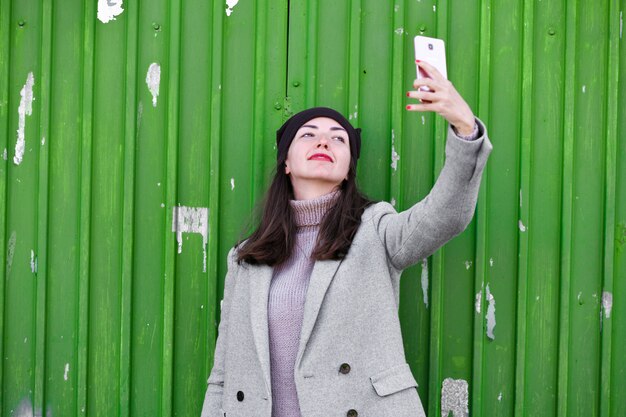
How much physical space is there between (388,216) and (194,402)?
1215mm

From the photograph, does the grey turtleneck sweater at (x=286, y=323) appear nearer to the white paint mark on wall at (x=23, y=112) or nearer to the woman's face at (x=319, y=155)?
the woman's face at (x=319, y=155)

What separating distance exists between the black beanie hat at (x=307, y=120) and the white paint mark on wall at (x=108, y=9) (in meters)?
0.91

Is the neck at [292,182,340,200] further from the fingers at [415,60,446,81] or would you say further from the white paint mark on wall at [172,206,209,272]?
the fingers at [415,60,446,81]

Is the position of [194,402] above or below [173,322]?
below

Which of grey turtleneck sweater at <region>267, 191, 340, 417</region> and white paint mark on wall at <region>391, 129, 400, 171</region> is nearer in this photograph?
grey turtleneck sweater at <region>267, 191, 340, 417</region>

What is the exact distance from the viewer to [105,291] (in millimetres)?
3150

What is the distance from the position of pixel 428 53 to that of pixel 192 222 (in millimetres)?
1351

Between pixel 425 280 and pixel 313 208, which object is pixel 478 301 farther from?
pixel 313 208

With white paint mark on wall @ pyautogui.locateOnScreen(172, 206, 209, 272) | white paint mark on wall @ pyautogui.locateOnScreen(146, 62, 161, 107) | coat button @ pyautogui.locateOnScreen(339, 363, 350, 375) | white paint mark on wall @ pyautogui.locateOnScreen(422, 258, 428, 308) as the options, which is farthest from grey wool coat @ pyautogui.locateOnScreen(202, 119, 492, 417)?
white paint mark on wall @ pyautogui.locateOnScreen(146, 62, 161, 107)

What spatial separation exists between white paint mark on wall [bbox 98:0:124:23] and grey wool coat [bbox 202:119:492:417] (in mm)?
1331

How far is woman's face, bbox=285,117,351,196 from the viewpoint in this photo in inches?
107

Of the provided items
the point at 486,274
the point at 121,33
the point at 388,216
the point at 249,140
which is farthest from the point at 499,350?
the point at 121,33

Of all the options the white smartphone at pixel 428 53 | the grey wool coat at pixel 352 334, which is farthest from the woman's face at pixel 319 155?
the white smartphone at pixel 428 53

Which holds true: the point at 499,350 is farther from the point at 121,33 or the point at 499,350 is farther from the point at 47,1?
the point at 47,1
